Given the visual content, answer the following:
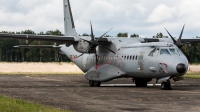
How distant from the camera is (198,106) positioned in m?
16.0

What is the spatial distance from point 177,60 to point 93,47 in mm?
7610

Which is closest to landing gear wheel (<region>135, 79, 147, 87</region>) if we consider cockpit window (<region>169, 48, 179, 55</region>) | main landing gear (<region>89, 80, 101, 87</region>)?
main landing gear (<region>89, 80, 101, 87</region>)

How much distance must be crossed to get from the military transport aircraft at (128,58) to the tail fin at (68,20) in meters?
2.43

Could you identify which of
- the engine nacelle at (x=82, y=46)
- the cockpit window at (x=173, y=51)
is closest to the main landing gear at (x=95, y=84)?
the engine nacelle at (x=82, y=46)

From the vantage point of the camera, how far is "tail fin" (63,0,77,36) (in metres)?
37.8

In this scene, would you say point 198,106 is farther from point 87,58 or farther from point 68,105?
point 87,58

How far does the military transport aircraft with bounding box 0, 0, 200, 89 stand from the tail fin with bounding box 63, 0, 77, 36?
243 cm

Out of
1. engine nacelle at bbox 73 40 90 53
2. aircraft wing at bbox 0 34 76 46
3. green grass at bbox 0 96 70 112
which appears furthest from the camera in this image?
aircraft wing at bbox 0 34 76 46

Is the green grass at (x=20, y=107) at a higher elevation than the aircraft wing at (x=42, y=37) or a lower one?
lower

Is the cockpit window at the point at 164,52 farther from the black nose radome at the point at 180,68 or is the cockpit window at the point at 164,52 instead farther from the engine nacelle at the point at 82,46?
the engine nacelle at the point at 82,46

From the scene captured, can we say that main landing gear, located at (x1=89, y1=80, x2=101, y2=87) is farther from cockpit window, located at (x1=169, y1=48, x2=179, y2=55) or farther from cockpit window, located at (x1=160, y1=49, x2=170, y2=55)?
cockpit window, located at (x1=169, y1=48, x2=179, y2=55)

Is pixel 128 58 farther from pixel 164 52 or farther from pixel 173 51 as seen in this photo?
pixel 173 51

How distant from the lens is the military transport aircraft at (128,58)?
25266 mm

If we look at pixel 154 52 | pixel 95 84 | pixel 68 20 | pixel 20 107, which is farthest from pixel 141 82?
pixel 20 107
